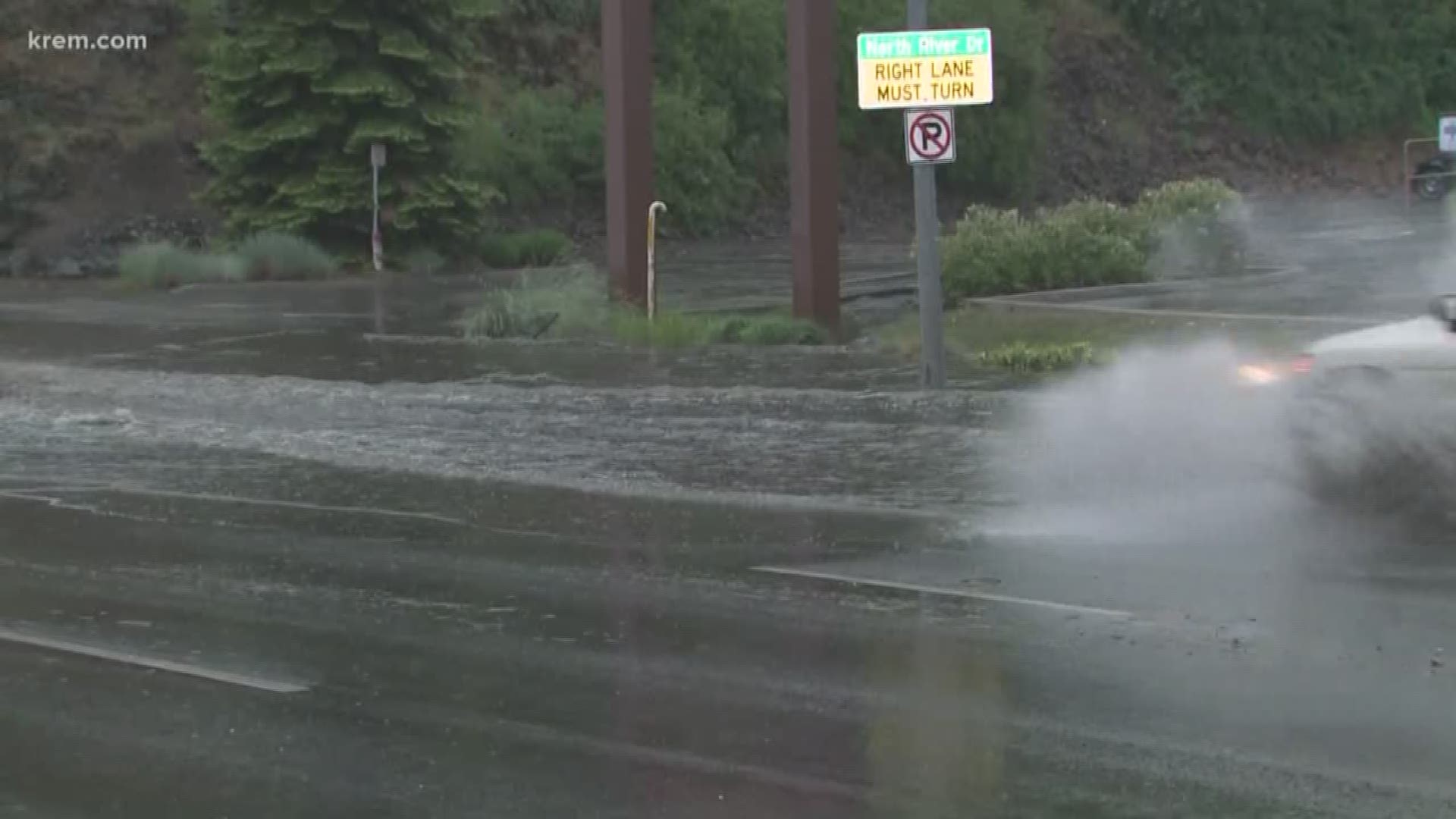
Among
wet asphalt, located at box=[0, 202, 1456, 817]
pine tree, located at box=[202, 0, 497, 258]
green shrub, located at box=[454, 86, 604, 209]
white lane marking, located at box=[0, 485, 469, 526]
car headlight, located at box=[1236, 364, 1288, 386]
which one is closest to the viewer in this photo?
wet asphalt, located at box=[0, 202, 1456, 817]

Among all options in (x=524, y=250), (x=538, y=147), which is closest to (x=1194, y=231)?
(x=524, y=250)

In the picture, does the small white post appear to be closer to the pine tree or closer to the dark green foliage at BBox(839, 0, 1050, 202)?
the pine tree

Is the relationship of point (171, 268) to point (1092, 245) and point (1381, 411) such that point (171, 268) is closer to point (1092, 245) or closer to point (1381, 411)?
point (1092, 245)

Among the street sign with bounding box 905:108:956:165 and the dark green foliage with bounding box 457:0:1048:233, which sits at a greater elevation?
the dark green foliage with bounding box 457:0:1048:233

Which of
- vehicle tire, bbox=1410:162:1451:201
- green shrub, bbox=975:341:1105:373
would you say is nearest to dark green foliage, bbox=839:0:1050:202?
vehicle tire, bbox=1410:162:1451:201

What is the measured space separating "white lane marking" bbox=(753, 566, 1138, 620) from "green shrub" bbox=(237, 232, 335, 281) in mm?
30320

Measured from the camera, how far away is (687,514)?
13.5 meters

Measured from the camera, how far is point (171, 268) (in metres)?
38.8

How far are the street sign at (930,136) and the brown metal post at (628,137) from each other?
8.46 metres

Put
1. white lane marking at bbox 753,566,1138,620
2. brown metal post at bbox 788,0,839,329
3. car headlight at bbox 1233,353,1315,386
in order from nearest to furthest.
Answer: white lane marking at bbox 753,566,1138,620 < car headlight at bbox 1233,353,1315,386 < brown metal post at bbox 788,0,839,329

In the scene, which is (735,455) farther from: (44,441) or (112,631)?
(112,631)

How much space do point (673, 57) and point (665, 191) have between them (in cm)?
641

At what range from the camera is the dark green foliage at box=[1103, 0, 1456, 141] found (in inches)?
3059

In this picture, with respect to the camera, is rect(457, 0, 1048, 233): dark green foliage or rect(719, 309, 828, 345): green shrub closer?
rect(719, 309, 828, 345): green shrub
